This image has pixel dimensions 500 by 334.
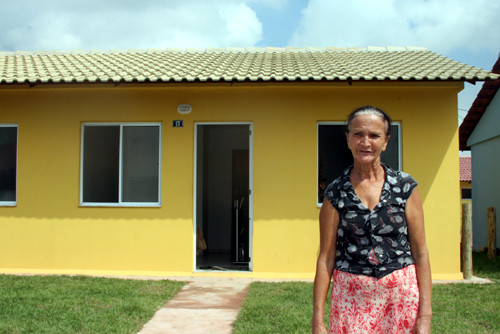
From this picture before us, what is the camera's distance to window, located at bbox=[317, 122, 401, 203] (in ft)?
29.5

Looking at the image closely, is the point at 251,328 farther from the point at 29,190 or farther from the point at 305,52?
the point at 305,52

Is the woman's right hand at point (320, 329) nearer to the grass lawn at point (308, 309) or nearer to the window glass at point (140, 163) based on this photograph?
the grass lawn at point (308, 309)

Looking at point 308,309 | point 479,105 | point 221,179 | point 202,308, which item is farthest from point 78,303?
point 479,105

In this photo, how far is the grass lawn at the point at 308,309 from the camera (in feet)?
18.4

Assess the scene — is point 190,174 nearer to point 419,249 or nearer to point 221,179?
point 221,179

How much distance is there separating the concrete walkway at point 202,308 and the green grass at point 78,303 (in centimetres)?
15

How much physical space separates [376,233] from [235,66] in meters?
7.57

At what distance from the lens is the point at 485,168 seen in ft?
47.2

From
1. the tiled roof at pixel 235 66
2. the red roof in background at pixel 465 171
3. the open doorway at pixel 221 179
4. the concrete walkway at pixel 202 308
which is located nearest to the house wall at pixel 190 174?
the tiled roof at pixel 235 66

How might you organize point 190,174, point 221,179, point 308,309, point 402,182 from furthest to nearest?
point 221,179
point 190,174
point 308,309
point 402,182

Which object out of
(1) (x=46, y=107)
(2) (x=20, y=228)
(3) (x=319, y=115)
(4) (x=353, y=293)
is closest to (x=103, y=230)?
(2) (x=20, y=228)

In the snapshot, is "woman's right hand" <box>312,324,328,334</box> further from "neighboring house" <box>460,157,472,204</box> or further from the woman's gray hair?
"neighboring house" <box>460,157,472,204</box>

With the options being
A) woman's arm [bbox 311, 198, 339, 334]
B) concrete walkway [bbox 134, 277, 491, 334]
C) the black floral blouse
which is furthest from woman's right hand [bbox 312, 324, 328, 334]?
concrete walkway [bbox 134, 277, 491, 334]

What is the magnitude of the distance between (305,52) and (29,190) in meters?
6.56
